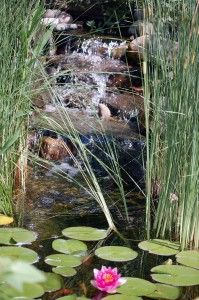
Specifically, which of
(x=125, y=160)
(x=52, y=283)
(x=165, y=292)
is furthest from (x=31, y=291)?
(x=125, y=160)

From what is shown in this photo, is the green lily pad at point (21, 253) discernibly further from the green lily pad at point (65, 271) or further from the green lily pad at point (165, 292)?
the green lily pad at point (165, 292)

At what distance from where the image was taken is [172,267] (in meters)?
2.26

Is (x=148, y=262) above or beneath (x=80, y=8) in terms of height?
beneath

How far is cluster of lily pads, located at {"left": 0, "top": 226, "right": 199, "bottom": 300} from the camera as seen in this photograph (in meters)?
2.05

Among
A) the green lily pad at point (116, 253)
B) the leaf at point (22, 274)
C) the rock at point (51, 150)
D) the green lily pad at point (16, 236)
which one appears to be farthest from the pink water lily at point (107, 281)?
the rock at point (51, 150)

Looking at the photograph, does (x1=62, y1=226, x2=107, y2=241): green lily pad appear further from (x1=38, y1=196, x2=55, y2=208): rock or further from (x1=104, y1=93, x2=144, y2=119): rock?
(x1=104, y1=93, x2=144, y2=119): rock

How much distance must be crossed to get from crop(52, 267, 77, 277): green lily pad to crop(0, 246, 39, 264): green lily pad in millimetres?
124

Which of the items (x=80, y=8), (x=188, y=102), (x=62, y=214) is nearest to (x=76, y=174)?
(x=62, y=214)

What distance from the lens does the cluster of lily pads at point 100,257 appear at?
6.73 feet

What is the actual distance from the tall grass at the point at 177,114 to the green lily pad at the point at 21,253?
1.82 ft

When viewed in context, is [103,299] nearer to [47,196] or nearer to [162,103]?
[162,103]

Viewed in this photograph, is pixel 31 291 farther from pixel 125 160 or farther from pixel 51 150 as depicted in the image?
pixel 125 160

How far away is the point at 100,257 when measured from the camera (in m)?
2.36

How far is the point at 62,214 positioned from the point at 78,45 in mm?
4689
